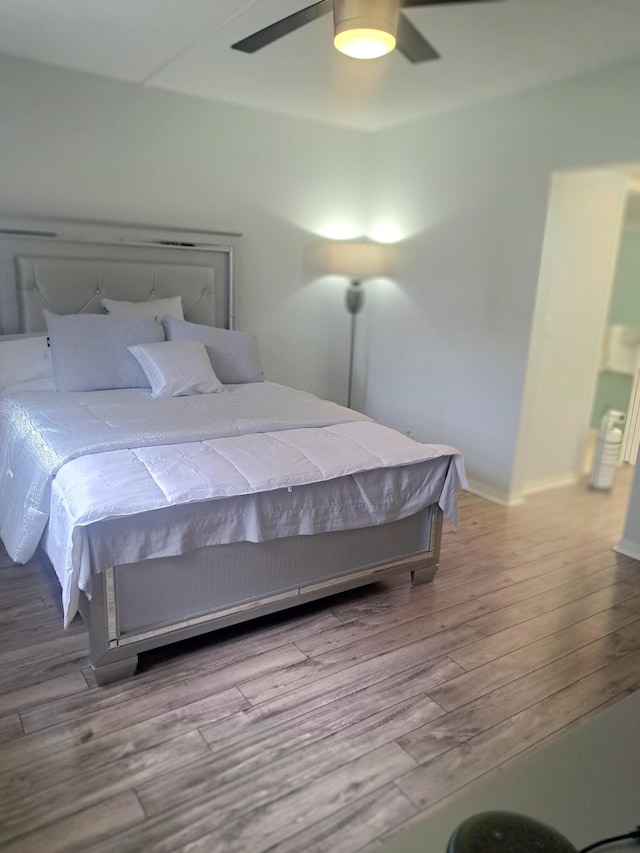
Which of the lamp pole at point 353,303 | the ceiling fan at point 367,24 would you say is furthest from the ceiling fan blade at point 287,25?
the lamp pole at point 353,303

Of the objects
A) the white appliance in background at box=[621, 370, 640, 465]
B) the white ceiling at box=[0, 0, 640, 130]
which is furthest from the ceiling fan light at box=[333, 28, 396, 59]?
the white appliance in background at box=[621, 370, 640, 465]

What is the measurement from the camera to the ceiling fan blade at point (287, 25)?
1.94 metres

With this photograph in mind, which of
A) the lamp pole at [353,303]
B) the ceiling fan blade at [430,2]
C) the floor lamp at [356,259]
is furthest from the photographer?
the lamp pole at [353,303]

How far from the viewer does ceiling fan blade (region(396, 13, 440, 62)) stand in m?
2.00

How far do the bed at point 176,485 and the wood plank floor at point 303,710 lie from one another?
0.17 meters

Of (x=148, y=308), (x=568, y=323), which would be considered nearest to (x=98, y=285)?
(x=148, y=308)

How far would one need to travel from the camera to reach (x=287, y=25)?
2.06 metres

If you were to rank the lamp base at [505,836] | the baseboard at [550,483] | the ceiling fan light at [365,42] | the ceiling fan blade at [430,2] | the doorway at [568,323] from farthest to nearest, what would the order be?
1. the baseboard at [550,483]
2. the doorway at [568,323]
3. the ceiling fan light at [365,42]
4. the ceiling fan blade at [430,2]
5. the lamp base at [505,836]

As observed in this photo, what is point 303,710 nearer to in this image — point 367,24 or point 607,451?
point 367,24

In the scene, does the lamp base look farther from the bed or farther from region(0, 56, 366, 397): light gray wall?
region(0, 56, 366, 397): light gray wall

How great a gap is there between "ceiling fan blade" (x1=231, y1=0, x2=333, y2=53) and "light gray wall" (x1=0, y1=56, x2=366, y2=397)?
1.74m

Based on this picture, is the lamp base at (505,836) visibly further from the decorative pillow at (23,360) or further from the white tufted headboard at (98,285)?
the white tufted headboard at (98,285)

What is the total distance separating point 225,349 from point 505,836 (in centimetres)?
328

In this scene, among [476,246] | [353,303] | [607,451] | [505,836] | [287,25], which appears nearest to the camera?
[505,836]
